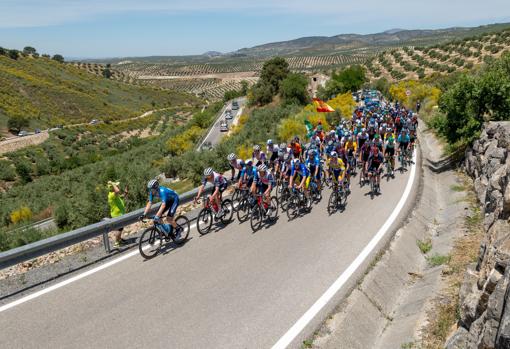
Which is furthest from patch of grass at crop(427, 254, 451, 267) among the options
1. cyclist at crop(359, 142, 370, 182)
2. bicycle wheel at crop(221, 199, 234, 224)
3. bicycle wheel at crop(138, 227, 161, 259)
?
cyclist at crop(359, 142, 370, 182)

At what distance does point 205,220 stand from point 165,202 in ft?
5.64

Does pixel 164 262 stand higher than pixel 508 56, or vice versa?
pixel 508 56

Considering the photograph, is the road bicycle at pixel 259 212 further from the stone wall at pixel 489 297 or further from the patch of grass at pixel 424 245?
the stone wall at pixel 489 297

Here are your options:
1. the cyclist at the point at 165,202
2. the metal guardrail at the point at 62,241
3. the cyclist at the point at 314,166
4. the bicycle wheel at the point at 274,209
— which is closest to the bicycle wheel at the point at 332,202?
the cyclist at the point at 314,166

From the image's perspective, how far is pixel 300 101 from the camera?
184ft

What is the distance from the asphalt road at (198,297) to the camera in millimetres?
6340

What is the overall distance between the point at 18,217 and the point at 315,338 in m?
26.9

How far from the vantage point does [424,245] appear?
1030 cm

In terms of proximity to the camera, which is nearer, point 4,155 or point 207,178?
point 207,178

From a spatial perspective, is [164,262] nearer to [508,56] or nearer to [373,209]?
[373,209]

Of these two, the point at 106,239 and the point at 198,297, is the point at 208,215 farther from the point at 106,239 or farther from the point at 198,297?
the point at 198,297

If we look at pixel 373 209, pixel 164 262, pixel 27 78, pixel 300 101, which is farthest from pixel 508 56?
pixel 27 78

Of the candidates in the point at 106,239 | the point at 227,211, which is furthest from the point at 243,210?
the point at 106,239

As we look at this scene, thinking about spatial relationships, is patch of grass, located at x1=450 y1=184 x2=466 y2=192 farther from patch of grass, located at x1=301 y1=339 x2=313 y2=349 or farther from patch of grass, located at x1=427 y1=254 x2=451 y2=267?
patch of grass, located at x1=301 y1=339 x2=313 y2=349
